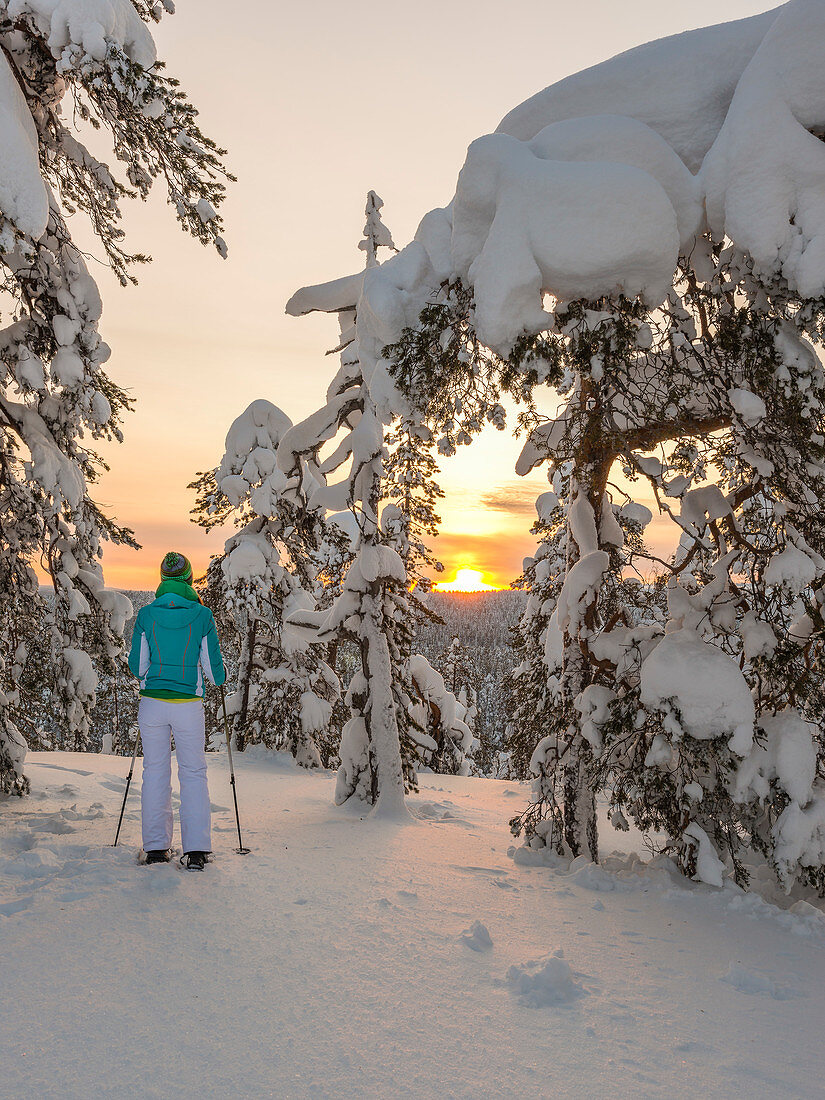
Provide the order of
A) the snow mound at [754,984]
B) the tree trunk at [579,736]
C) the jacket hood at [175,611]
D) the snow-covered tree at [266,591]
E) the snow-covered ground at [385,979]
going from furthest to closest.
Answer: the snow-covered tree at [266,591]
the tree trunk at [579,736]
the jacket hood at [175,611]
the snow mound at [754,984]
the snow-covered ground at [385,979]

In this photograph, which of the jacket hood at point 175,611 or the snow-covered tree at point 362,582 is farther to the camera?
the snow-covered tree at point 362,582

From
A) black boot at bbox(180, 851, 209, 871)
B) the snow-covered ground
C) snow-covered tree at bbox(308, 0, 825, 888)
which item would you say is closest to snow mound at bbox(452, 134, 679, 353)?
snow-covered tree at bbox(308, 0, 825, 888)

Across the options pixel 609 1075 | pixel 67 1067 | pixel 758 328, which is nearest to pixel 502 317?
pixel 758 328

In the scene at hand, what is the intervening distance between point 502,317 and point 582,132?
185cm

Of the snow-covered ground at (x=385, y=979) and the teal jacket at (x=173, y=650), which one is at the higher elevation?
the teal jacket at (x=173, y=650)

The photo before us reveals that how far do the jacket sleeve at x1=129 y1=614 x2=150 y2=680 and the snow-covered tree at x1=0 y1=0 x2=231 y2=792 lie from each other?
2247mm

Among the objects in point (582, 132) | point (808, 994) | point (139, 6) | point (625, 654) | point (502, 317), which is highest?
point (139, 6)

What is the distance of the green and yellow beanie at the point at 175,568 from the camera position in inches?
227

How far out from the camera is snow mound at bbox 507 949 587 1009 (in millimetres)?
3469

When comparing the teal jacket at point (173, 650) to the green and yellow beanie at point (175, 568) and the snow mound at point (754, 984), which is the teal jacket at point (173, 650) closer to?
the green and yellow beanie at point (175, 568)

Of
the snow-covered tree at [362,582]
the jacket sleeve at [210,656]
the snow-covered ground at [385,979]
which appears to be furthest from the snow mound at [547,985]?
the snow-covered tree at [362,582]

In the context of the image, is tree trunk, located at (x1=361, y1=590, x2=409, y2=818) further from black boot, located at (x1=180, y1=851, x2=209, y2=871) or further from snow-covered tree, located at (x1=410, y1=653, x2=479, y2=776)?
snow-covered tree, located at (x1=410, y1=653, x2=479, y2=776)

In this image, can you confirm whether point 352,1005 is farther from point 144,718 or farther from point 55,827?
point 55,827

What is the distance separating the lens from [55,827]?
20.4ft
